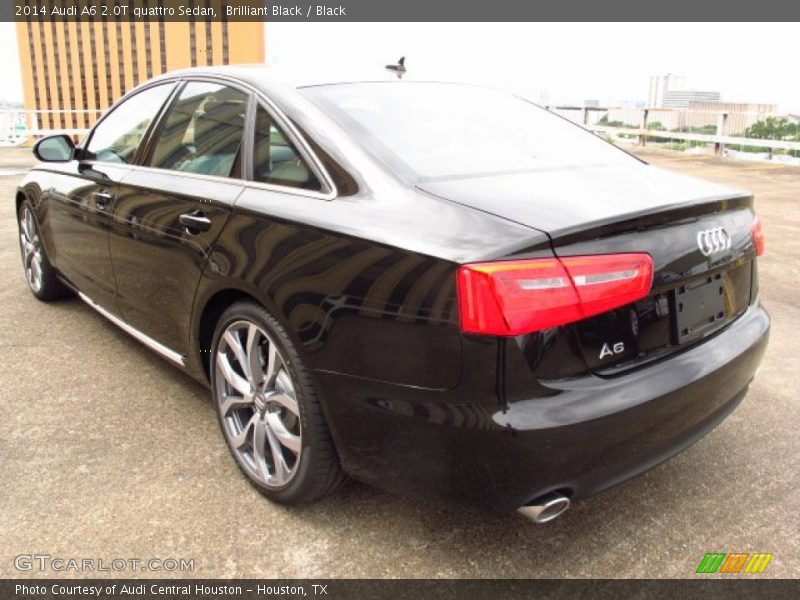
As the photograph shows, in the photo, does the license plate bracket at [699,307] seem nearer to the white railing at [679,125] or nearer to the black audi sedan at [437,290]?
the black audi sedan at [437,290]

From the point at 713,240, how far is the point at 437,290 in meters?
0.92

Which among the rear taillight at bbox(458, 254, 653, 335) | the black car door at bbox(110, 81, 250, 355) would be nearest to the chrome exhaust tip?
the rear taillight at bbox(458, 254, 653, 335)

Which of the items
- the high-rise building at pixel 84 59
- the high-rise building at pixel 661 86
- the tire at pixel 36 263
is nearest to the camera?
the tire at pixel 36 263

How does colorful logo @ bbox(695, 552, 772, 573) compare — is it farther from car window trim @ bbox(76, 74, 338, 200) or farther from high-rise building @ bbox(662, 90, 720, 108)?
high-rise building @ bbox(662, 90, 720, 108)

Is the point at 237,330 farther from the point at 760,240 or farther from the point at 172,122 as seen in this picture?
the point at 760,240

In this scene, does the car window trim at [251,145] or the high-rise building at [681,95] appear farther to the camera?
the high-rise building at [681,95]

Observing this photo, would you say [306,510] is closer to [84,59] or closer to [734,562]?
[734,562]

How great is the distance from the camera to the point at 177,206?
267 centimetres

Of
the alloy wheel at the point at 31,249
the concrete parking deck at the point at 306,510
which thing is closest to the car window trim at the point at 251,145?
the concrete parking deck at the point at 306,510

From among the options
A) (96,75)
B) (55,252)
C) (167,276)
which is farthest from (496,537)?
(96,75)

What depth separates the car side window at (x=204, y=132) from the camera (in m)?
2.58

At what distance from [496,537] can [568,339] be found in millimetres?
812

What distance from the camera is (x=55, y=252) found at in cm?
411

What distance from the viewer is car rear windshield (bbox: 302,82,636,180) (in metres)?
2.20
